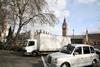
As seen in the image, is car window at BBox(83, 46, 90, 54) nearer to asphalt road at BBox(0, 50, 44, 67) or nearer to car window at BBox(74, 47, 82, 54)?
car window at BBox(74, 47, 82, 54)

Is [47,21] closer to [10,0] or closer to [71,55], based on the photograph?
[10,0]

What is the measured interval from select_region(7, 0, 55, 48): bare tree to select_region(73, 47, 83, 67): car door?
2282cm

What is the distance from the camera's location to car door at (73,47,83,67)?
653 inches

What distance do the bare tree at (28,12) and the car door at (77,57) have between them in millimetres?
22819

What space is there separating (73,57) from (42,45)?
1626 centimetres

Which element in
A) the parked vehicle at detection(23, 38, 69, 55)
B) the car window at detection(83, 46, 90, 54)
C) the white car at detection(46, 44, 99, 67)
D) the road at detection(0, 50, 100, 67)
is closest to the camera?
the white car at detection(46, 44, 99, 67)

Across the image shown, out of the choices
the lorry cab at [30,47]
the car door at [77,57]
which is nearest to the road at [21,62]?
the car door at [77,57]

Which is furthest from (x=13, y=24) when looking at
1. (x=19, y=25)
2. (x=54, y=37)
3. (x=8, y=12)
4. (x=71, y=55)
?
(x=71, y=55)

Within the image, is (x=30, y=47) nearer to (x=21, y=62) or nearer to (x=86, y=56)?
(x=21, y=62)

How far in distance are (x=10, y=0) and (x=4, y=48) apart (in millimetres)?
16803

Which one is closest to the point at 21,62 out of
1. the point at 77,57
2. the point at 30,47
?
the point at 77,57

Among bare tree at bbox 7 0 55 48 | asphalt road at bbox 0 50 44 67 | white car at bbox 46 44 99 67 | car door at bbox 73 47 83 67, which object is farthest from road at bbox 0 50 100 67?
bare tree at bbox 7 0 55 48

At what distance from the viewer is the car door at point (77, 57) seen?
54.4 feet

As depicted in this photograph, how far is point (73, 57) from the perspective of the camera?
54.0 feet
